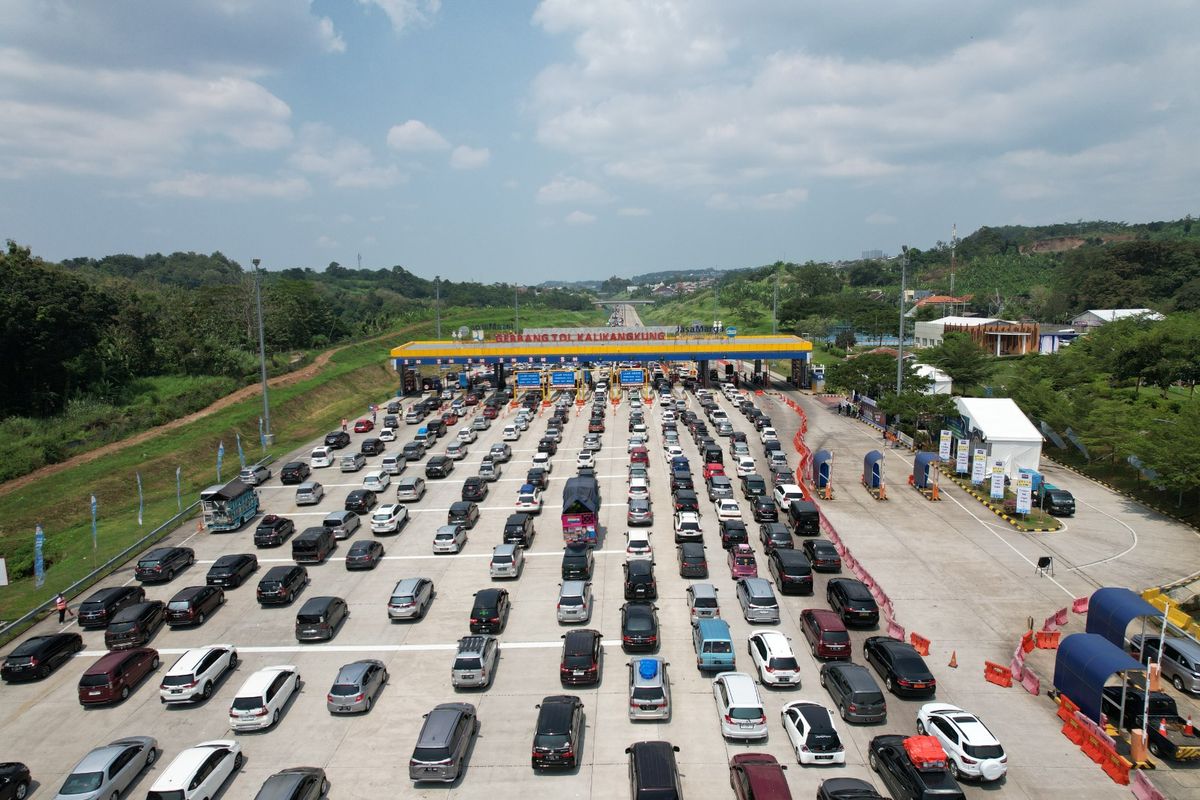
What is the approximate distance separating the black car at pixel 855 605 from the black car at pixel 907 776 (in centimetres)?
808

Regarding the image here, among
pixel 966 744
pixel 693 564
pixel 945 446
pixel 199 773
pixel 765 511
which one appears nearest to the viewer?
pixel 199 773

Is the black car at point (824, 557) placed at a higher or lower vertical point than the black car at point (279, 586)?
higher

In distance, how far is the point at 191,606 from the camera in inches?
1093

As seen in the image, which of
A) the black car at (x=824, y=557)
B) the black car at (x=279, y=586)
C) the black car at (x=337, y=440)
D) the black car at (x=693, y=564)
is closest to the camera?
the black car at (x=279, y=586)

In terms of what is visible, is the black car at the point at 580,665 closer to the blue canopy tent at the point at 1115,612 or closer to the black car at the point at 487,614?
the black car at the point at 487,614

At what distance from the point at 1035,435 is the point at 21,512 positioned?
63.9 m

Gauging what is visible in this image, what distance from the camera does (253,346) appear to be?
3750 inches

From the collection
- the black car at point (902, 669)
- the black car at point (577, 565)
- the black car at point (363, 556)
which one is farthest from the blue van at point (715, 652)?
the black car at point (363, 556)

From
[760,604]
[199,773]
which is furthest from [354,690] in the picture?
[760,604]

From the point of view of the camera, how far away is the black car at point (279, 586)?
96.5 feet

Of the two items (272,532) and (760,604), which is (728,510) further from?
(272,532)

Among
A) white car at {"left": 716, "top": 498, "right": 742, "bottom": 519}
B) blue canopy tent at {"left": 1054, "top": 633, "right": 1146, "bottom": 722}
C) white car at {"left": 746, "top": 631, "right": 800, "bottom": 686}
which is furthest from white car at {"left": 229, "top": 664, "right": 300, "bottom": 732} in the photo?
blue canopy tent at {"left": 1054, "top": 633, "right": 1146, "bottom": 722}

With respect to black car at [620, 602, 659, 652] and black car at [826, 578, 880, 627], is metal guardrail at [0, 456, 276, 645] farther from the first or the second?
black car at [826, 578, 880, 627]

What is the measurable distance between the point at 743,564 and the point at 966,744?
13.2 metres
